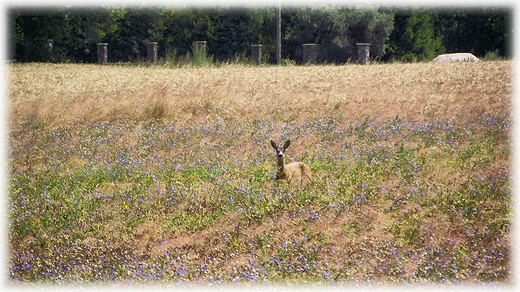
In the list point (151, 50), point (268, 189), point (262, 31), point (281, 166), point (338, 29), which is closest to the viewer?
point (268, 189)

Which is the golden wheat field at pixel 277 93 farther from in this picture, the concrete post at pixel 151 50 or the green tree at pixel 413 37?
the green tree at pixel 413 37

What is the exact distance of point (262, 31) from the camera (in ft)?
130

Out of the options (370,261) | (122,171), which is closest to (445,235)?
(370,261)

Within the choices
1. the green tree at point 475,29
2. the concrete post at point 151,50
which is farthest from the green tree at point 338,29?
the concrete post at point 151,50

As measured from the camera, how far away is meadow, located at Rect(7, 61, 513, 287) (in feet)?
21.9

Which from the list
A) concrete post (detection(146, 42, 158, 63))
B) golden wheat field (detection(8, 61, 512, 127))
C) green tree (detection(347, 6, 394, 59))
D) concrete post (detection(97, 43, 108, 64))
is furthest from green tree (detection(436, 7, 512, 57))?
concrete post (detection(97, 43, 108, 64))

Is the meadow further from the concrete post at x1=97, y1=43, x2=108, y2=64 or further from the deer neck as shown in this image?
the concrete post at x1=97, y1=43, x2=108, y2=64

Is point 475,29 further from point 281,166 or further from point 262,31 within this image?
point 281,166

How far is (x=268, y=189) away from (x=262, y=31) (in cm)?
3214

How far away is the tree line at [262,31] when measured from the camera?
36.6 metres

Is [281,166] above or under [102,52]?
under

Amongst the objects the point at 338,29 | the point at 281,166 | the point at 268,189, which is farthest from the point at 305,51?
the point at 268,189

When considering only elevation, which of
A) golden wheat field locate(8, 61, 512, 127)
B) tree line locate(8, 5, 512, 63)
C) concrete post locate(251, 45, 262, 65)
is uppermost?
tree line locate(8, 5, 512, 63)

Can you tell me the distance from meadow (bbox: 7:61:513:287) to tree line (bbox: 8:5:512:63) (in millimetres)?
21626
